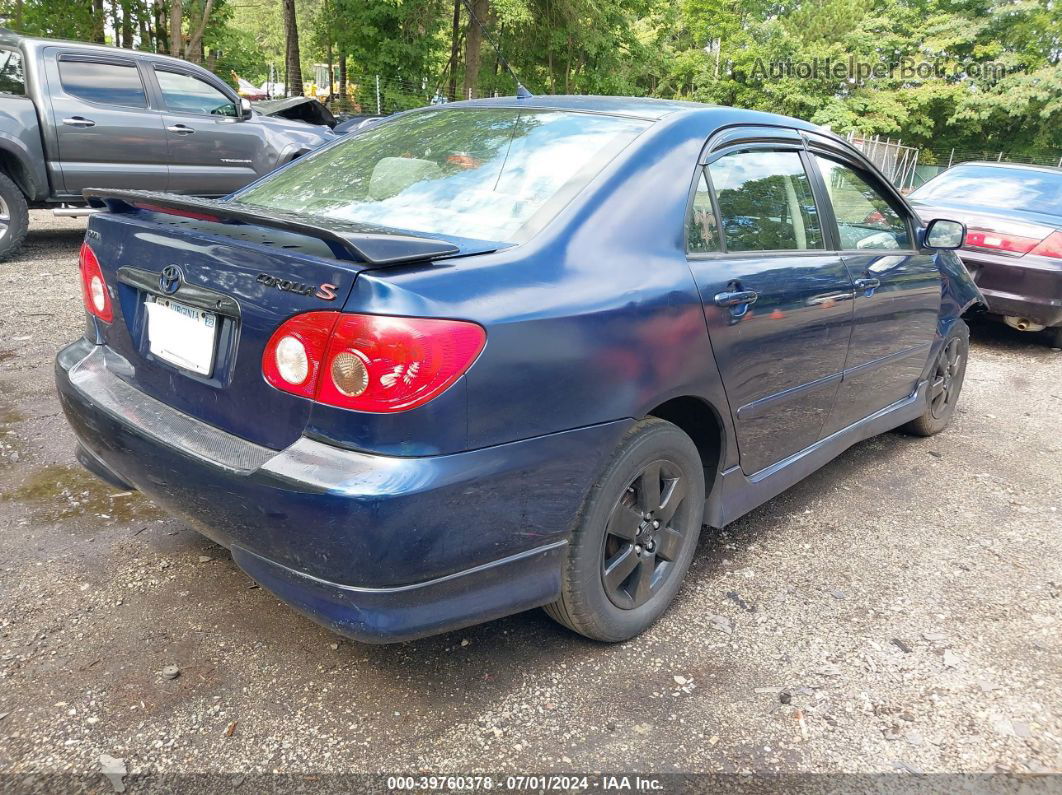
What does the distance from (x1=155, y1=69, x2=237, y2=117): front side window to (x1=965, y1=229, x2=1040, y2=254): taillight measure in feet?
24.0

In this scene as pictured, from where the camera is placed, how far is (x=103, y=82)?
7.52 metres

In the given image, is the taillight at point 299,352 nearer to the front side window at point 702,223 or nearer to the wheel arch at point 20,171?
the front side window at point 702,223

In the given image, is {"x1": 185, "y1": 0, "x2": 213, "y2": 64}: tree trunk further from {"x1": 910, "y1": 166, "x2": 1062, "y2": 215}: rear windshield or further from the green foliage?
{"x1": 910, "y1": 166, "x2": 1062, "y2": 215}: rear windshield

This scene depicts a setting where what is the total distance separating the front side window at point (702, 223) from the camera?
97.7 inches

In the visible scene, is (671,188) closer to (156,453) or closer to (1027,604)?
(156,453)

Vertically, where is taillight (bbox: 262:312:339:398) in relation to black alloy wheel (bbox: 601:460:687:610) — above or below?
above

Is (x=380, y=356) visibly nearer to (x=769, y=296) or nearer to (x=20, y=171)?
(x=769, y=296)

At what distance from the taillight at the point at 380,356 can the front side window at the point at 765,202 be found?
1.24 m

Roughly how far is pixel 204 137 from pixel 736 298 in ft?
24.0

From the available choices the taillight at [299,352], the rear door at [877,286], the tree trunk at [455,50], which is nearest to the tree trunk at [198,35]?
the tree trunk at [455,50]

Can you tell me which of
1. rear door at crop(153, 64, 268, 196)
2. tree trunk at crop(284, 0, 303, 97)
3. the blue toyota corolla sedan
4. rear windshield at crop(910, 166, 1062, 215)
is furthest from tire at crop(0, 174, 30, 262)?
tree trunk at crop(284, 0, 303, 97)

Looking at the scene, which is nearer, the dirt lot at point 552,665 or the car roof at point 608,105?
the dirt lot at point 552,665

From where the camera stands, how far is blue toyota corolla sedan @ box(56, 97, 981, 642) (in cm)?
180

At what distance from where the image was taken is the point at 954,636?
2.66m
